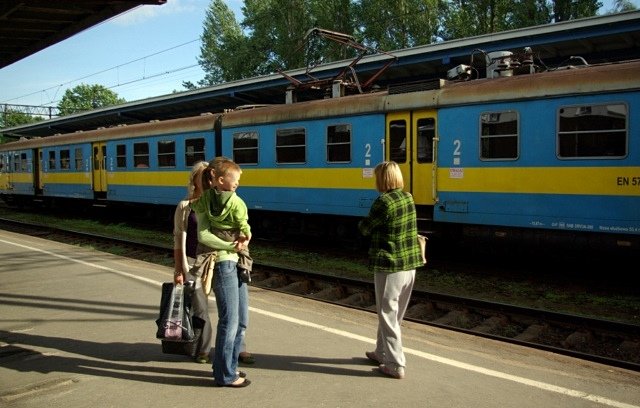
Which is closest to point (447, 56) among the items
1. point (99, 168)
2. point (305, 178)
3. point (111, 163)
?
point (305, 178)

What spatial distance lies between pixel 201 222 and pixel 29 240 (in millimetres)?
11931

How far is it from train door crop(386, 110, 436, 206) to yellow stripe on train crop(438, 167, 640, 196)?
30 cm

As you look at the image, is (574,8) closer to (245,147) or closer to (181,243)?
(245,147)

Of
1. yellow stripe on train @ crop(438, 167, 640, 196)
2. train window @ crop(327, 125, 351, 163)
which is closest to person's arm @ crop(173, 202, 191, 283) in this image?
yellow stripe on train @ crop(438, 167, 640, 196)

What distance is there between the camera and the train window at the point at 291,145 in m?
12.4

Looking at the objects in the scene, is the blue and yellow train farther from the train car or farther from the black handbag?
the black handbag

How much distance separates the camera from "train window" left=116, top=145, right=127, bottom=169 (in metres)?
18.5

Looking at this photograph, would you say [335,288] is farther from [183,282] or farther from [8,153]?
[8,153]

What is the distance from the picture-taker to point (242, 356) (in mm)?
4891

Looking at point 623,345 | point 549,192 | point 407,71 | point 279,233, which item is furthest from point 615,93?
point 407,71

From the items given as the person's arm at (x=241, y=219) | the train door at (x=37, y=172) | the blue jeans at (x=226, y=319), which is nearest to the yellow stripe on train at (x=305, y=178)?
the person's arm at (x=241, y=219)

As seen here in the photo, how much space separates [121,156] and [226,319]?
1585 cm

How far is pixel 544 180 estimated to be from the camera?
8.77m

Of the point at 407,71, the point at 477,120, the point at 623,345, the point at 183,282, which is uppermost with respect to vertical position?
the point at 407,71
